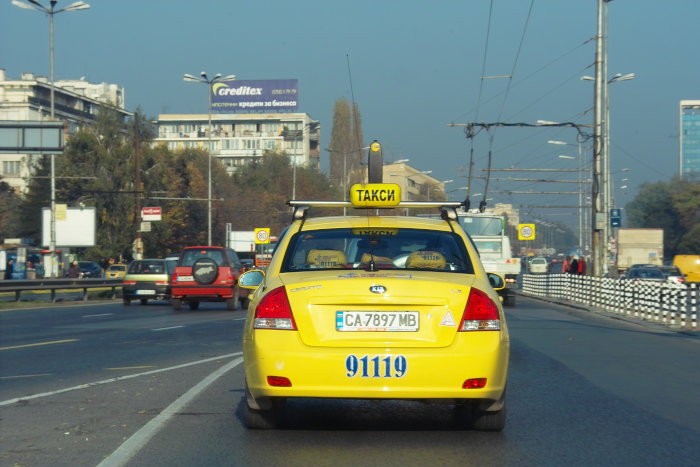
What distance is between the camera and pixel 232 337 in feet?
56.8

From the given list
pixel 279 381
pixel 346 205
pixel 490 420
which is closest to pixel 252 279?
pixel 346 205

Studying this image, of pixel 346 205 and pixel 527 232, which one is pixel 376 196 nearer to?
pixel 346 205

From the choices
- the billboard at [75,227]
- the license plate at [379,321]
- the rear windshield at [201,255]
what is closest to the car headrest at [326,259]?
the license plate at [379,321]

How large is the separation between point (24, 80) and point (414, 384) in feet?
390

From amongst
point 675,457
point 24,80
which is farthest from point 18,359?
point 24,80

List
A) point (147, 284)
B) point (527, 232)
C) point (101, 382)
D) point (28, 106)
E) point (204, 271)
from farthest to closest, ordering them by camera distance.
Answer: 1. point (28, 106)
2. point (527, 232)
3. point (147, 284)
4. point (204, 271)
5. point (101, 382)

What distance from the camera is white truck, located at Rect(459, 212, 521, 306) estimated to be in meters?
38.4

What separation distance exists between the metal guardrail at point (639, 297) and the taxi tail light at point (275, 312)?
57.3 feet

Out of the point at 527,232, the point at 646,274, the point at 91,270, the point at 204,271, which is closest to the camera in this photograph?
the point at 204,271

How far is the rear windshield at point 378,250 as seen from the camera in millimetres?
7312

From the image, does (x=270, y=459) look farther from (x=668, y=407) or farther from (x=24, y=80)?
(x=24, y=80)

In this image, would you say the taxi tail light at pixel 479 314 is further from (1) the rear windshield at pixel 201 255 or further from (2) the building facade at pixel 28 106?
(2) the building facade at pixel 28 106

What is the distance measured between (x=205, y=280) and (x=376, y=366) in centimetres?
2291

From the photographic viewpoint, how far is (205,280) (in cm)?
2897
